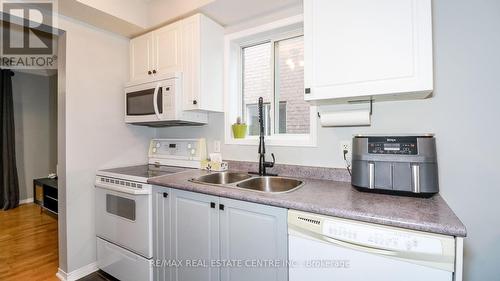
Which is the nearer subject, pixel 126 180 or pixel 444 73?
pixel 444 73

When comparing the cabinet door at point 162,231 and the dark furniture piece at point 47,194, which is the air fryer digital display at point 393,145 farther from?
the dark furniture piece at point 47,194

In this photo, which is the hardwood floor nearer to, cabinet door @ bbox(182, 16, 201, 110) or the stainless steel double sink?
the stainless steel double sink

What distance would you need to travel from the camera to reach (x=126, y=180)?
5.92 ft

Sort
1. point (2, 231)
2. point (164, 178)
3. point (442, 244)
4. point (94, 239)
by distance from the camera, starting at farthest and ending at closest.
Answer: point (2, 231) → point (94, 239) → point (164, 178) → point (442, 244)

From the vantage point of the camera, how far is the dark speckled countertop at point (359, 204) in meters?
0.86

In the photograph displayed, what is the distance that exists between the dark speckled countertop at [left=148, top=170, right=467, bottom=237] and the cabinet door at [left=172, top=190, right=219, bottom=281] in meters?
0.09

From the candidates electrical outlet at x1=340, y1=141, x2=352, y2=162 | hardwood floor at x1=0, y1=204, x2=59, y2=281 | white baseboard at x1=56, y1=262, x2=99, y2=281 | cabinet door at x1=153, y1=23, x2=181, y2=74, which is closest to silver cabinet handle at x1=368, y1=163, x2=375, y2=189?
electrical outlet at x1=340, y1=141, x2=352, y2=162

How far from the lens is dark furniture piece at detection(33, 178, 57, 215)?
3.10 meters

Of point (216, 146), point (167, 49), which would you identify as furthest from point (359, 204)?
point (167, 49)

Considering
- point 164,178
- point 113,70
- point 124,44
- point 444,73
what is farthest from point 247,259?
point 124,44

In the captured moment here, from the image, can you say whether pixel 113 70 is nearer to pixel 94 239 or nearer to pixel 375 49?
pixel 94 239

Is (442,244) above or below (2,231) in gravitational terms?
above

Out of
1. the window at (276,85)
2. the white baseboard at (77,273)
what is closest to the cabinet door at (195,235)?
the window at (276,85)

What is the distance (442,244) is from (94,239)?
8.31 feet
